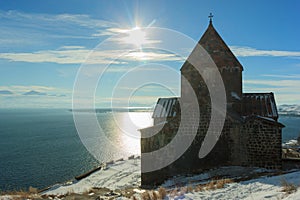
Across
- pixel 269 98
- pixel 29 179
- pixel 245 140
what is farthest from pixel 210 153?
pixel 29 179

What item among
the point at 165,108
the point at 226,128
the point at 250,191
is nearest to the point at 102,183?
the point at 165,108

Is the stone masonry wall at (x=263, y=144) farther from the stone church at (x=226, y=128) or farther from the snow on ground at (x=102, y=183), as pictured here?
the snow on ground at (x=102, y=183)

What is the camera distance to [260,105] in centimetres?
1577

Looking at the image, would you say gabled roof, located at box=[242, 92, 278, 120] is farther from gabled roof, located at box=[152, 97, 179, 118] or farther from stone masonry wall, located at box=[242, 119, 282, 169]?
gabled roof, located at box=[152, 97, 179, 118]

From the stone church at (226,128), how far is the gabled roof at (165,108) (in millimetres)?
90

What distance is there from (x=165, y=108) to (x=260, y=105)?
608 cm

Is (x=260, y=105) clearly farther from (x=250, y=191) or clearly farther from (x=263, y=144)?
(x=250, y=191)

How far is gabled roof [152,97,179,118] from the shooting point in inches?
673

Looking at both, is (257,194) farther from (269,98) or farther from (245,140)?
(269,98)

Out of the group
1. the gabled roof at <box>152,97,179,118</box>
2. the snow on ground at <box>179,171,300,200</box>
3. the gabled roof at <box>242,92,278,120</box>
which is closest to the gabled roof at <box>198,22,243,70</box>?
the gabled roof at <box>242,92,278,120</box>

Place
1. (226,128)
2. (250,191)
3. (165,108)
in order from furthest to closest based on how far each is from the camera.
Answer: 1. (165,108)
2. (226,128)
3. (250,191)

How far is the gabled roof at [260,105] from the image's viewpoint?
15320 millimetres

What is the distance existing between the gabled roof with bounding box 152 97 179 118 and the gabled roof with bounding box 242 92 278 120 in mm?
4518

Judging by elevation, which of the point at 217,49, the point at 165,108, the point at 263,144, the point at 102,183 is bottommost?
the point at 102,183
